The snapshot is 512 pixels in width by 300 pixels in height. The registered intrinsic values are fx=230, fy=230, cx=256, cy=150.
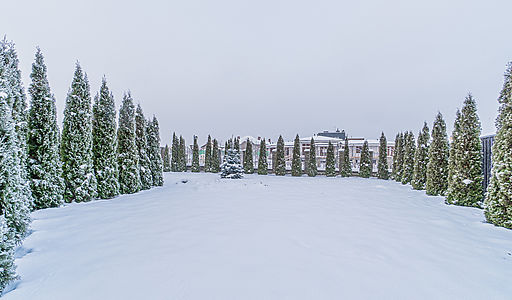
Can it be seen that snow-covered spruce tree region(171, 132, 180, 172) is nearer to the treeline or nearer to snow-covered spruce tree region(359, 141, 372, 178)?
the treeline

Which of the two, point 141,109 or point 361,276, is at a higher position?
point 141,109

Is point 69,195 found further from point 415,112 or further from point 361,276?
point 415,112

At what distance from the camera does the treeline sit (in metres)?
5.38

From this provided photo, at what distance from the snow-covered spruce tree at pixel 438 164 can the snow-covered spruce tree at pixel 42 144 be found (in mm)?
15010

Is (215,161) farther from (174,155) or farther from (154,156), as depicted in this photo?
(154,156)

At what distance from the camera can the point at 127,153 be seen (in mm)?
10742

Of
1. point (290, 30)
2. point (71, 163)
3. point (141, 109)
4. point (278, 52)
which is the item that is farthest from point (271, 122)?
point (71, 163)

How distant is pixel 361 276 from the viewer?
2918 millimetres

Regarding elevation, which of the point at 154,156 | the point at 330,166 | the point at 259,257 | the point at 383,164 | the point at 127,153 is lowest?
the point at 259,257

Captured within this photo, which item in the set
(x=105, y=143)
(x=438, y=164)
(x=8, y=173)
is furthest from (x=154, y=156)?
(x=438, y=164)

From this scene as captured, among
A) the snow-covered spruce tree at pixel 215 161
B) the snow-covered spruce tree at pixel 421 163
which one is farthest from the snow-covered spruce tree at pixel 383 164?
the snow-covered spruce tree at pixel 215 161

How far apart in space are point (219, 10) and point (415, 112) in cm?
3233

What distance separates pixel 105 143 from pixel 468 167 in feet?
45.2

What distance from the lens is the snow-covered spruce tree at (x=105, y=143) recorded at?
9.05 metres
